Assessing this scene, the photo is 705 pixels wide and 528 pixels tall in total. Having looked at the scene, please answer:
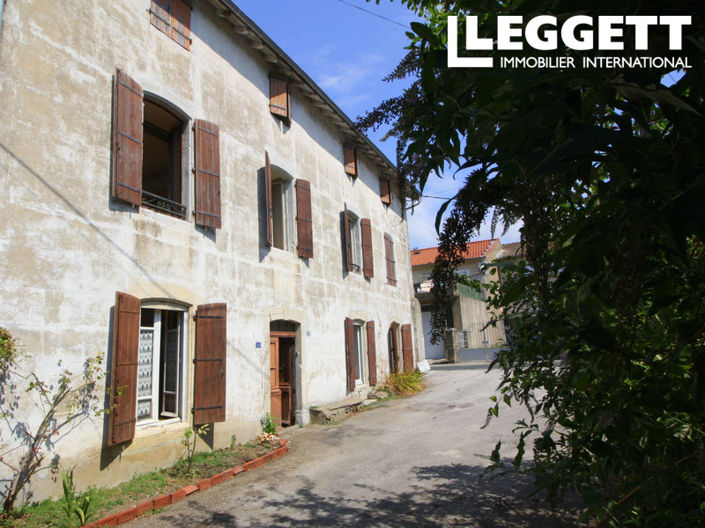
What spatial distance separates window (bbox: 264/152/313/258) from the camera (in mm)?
9562

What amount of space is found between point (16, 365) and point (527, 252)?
5045mm

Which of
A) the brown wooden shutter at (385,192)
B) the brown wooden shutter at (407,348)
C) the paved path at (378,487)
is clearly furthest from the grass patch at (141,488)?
the brown wooden shutter at (385,192)

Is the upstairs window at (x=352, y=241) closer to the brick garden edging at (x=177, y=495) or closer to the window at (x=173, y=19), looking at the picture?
the window at (x=173, y=19)

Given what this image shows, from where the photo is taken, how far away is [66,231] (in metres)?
5.17

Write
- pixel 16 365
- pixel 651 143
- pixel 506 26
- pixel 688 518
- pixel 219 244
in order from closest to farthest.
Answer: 1. pixel 651 143
2. pixel 506 26
3. pixel 688 518
4. pixel 16 365
5. pixel 219 244

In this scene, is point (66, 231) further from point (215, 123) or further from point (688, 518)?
point (688, 518)

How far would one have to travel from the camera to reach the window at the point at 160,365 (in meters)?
6.10

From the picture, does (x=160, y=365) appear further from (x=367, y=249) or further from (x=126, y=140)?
(x=367, y=249)

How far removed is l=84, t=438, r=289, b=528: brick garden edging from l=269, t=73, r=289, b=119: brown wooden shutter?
6536 millimetres

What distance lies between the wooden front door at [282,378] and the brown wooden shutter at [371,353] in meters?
3.34

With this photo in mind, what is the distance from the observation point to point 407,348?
1490cm

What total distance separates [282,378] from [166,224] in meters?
4.34

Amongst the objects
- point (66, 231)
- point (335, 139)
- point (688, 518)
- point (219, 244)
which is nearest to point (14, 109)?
point (66, 231)

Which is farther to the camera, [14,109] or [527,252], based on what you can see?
[14,109]
